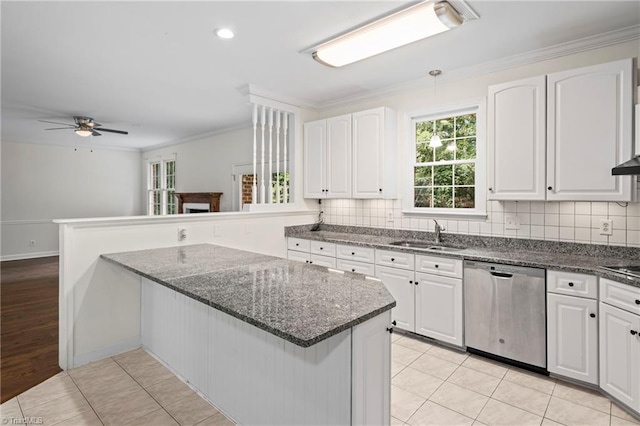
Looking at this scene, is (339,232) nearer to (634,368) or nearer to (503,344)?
(503,344)

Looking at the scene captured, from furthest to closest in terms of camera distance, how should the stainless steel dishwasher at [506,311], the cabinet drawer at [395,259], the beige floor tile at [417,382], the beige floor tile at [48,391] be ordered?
the cabinet drawer at [395,259], the stainless steel dishwasher at [506,311], the beige floor tile at [417,382], the beige floor tile at [48,391]

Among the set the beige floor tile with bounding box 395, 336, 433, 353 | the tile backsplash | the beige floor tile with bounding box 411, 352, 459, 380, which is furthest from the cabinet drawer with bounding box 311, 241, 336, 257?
the beige floor tile with bounding box 411, 352, 459, 380

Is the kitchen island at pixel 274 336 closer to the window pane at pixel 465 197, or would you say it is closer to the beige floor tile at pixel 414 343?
the beige floor tile at pixel 414 343

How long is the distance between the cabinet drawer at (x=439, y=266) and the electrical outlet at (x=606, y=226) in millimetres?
1095

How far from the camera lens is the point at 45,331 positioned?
343cm

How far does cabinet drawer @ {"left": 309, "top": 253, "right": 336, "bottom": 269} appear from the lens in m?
3.87

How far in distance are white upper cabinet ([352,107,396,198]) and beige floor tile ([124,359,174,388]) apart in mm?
2534

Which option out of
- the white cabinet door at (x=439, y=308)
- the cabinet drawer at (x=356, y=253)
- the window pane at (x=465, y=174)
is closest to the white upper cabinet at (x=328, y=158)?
the cabinet drawer at (x=356, y=253)

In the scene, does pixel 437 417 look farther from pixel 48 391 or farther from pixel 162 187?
pixel 162 187

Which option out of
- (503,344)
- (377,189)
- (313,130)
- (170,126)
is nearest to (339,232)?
(377,189)

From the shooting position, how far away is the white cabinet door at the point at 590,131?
2385 millimetres

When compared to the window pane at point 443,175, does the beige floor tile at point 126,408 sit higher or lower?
lower

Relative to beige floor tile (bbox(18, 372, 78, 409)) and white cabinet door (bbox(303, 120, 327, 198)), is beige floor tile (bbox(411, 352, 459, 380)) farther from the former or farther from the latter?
beige floor tile (bbox(18, 372, 78, 409))

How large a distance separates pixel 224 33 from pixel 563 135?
268 cm
